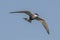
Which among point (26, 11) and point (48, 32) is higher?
point (26, 11)

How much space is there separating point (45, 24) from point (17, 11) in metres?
3.44

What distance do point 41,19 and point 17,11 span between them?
10.4 ft

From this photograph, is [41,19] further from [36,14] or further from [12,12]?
[12,12]

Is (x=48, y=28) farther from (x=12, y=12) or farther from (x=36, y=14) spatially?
(x=12, y=12)

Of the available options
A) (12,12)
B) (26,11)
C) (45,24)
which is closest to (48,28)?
(45,24)

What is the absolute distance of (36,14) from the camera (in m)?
20.9

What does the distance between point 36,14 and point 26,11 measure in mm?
794

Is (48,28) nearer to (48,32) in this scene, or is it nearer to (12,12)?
(48,32)

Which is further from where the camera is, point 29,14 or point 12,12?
point 29,14

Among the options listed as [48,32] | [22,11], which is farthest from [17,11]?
[48,32]

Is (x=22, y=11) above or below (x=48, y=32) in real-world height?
above

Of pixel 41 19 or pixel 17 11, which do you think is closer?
pixel 17 11

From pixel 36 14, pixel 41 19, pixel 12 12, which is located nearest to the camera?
pixel 12 12

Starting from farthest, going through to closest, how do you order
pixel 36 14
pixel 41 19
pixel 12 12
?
pixel 41 19 → pixel 36 14 → pixel 12 12
